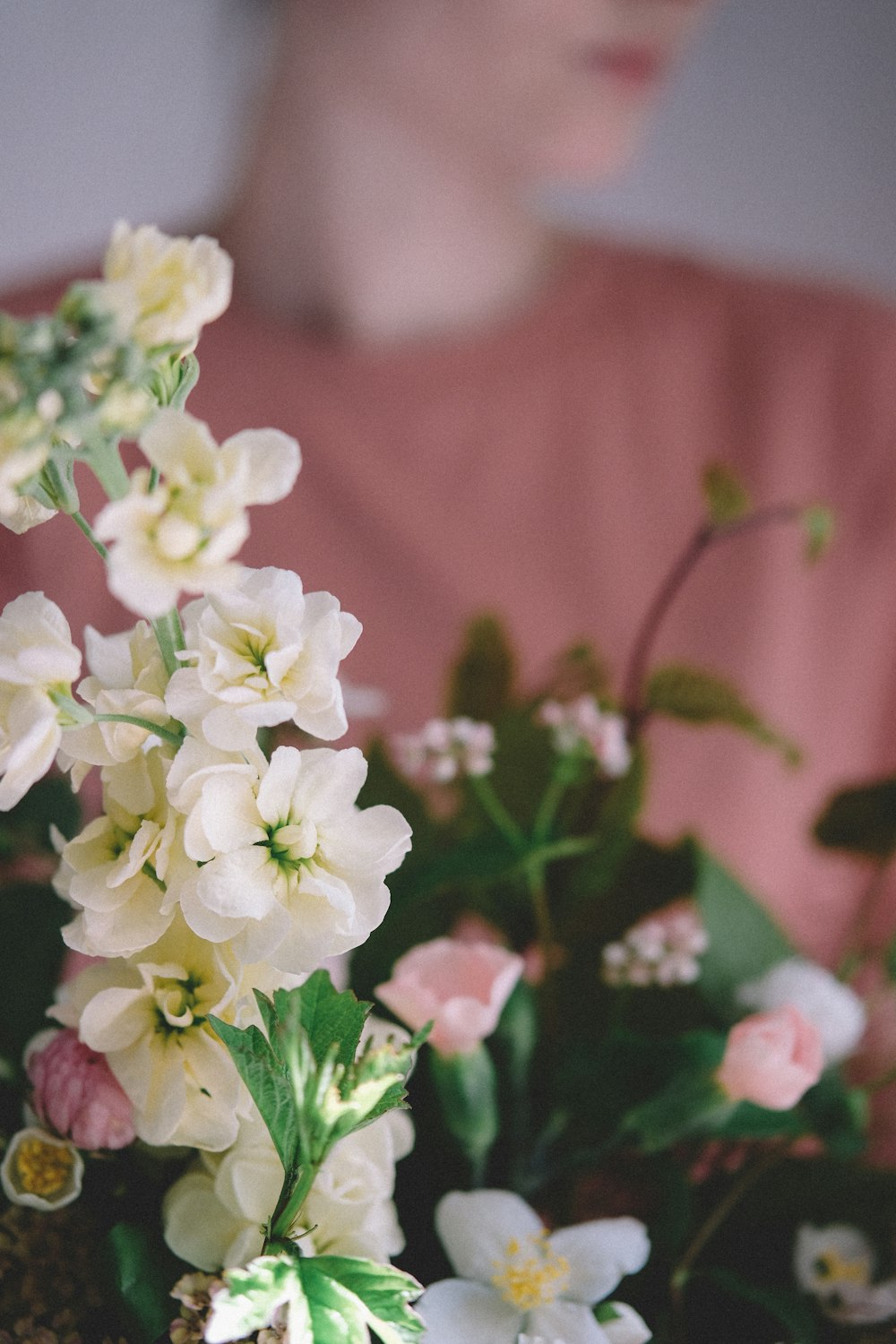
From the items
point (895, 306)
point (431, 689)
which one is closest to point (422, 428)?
point (431, 689)

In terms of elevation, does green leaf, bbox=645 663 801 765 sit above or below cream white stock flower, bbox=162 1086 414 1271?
above

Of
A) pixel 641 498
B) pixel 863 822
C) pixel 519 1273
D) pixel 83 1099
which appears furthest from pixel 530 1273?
pixel 641 498

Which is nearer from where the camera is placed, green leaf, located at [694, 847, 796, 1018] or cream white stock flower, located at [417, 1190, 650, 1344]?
cream white stock flower, located at [417, 1190, 650, 1344]

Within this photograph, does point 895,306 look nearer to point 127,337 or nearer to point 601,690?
point 601,690

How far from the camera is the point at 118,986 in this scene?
24cm

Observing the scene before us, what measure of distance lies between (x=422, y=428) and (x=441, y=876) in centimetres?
63

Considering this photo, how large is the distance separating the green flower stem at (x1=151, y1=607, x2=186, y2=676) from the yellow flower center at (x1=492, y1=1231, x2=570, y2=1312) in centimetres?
16

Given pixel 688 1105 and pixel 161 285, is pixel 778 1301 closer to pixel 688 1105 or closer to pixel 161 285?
pixel 688 1105

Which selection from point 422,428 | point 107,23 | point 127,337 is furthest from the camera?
point 422,428

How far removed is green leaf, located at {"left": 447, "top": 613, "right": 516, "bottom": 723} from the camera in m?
0.42

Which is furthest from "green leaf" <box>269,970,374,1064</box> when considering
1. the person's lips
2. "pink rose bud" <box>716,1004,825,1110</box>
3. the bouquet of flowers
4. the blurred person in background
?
the person's lips

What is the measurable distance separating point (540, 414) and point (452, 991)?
71 centimetres

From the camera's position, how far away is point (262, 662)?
22 cm

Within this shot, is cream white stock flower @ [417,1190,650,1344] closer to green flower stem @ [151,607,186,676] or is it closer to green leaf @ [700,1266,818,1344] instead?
green leaf @ [700,1266,818,1344]
